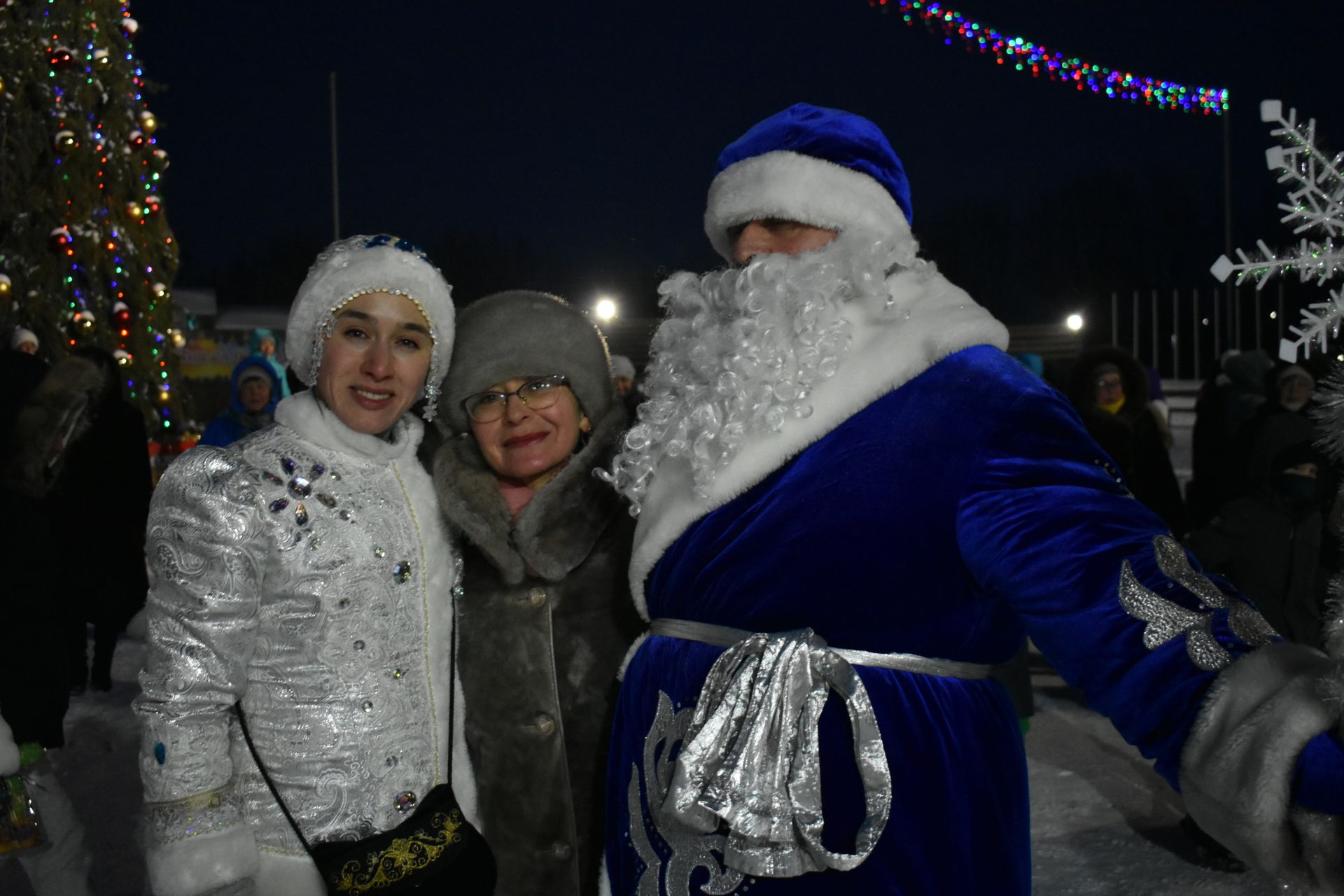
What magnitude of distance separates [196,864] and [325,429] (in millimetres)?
889

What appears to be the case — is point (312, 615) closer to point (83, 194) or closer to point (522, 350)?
point (522, 350)

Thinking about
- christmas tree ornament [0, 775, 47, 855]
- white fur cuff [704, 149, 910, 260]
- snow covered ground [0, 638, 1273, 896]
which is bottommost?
snow covered ground [0, 638, 1273, 896]

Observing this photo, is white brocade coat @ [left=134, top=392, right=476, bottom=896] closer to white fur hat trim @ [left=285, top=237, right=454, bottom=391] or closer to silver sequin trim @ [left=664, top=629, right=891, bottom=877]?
white fur hat trim @ [left=285, top=237, right=454, bottom=391]

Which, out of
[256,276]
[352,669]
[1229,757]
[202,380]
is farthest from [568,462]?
[256,276]

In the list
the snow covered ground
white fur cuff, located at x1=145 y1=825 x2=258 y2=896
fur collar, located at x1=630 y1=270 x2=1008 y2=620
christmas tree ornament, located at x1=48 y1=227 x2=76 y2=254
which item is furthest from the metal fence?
white fur cuff, located at x1=145 y1=825 x2=258 y2=896

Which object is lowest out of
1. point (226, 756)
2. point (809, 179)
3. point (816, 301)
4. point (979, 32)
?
point (226, 756)

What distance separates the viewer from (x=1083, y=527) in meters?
1.53

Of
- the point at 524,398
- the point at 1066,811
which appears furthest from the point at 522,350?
the point at 1066,811

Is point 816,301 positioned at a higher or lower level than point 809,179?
lower

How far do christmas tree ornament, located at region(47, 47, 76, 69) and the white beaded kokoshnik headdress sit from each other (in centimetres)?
780

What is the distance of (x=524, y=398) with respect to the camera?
2.54 m

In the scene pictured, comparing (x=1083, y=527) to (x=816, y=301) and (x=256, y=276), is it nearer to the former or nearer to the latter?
(x=816, y=301)

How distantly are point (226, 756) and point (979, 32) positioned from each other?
6.86 metres

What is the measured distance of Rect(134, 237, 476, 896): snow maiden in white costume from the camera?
6.66 ft
